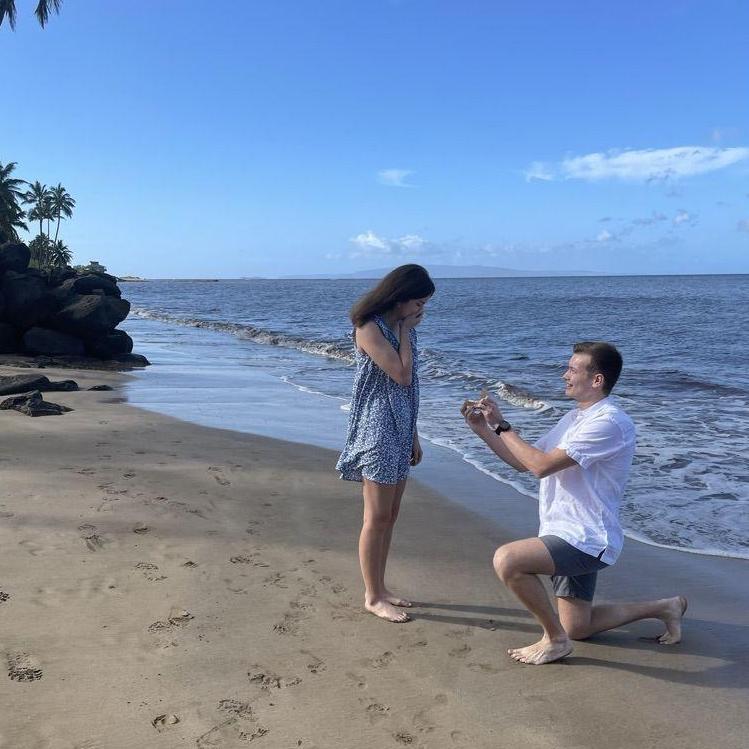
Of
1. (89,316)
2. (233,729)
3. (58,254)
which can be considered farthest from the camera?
(58,254)

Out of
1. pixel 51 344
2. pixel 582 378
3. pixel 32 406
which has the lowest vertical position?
pixel 32 406

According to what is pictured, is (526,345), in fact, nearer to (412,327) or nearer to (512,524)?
(512,524)

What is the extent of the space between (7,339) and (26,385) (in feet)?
31.1

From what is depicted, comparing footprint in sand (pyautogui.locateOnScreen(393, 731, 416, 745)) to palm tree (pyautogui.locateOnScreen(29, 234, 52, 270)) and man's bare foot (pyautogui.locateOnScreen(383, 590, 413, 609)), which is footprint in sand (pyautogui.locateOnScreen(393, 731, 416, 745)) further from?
palm tree (pyautogui.locateOnScreen(29, 234, 52, 270))

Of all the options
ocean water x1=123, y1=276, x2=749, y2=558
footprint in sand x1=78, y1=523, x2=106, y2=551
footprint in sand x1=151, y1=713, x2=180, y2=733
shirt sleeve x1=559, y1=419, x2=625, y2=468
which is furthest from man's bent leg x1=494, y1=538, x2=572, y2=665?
footprint in sand x1=78, y1=523, x2=106, y2=551

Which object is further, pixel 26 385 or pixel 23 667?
pixel 26 385

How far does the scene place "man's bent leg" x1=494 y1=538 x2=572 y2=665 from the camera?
3314 mm

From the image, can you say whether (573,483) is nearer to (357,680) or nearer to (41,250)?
(357,680)

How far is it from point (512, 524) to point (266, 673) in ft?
9.93

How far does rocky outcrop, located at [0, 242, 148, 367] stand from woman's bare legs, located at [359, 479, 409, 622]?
597 inches

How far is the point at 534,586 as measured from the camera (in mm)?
3346

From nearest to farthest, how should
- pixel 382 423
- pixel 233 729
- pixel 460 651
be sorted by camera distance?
pixel 233 729
pixel 460 651
pixel 382 423

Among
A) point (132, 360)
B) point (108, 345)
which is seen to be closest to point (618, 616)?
point (132, 360)

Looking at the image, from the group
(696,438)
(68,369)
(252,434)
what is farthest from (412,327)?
(68,369)
